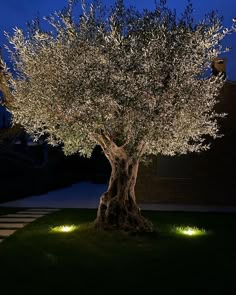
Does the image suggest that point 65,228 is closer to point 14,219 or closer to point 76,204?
point 14,219

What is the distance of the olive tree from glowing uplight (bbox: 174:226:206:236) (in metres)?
0.99

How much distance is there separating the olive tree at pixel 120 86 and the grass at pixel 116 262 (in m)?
1.53

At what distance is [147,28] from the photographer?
13.9 meters

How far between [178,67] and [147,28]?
5.24ft

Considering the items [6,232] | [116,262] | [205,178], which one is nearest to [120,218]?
[6,232]

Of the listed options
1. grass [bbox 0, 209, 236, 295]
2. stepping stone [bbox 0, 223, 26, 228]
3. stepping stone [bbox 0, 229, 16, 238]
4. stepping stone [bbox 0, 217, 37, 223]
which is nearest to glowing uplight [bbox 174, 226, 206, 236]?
grass [bbox 0, 209, 236, 295]

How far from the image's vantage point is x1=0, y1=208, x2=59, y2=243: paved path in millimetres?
14922

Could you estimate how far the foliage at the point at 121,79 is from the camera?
512 inches

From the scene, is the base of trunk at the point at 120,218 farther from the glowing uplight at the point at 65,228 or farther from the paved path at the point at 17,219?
the paved path at the point at 17,219

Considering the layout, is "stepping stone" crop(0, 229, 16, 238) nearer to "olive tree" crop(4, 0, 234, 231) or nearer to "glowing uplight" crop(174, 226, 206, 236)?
"olive tree" crop(4, 0, 234, 231)

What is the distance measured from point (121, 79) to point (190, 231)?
5.30m

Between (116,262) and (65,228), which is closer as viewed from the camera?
(116,262)

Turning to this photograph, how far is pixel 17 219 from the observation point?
1744cm

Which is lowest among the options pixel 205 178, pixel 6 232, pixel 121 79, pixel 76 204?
pixel 6 232
